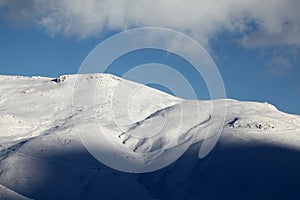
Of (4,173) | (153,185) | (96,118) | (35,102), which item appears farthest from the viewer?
(35,102)

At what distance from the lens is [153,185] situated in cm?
10788

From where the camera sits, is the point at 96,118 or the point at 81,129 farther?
the point at 96,118

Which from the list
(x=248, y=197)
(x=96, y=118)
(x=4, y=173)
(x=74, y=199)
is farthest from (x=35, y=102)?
(x=248, y=197)

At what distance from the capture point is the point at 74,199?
92625mm

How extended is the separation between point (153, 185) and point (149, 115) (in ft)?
142

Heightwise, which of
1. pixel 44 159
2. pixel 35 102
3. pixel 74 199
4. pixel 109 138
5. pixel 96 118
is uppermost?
pixel 35 102

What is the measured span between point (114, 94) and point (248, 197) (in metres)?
77.2

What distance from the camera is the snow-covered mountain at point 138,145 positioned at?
99812 millimetres

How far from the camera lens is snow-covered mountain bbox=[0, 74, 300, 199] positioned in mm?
99812

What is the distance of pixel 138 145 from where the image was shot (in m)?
125

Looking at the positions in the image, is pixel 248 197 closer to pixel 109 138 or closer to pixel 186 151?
pixel 186 151

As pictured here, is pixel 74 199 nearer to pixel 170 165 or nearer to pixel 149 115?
pixel 170 165

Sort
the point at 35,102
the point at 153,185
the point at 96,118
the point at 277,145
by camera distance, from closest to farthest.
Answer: the point at 153,185 → the point at 277,145 → the point at 96,118 → the point at 35,102

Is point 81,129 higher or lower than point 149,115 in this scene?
lower
